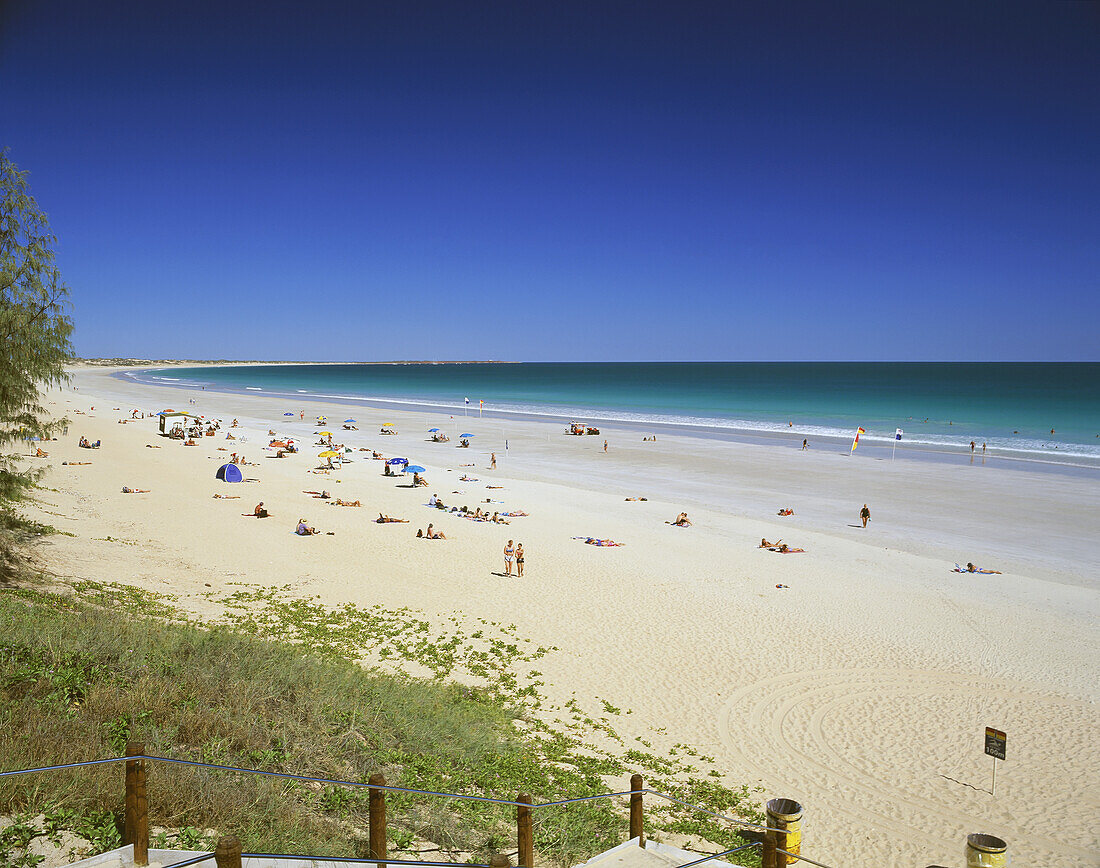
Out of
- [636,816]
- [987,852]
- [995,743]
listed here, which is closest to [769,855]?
[636,816]

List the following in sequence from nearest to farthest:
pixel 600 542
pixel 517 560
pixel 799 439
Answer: pixel 517 560 → pixel 600 542 → pixel 799 439

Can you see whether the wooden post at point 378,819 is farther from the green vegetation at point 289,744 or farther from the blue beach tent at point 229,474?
the blue beach tent at point 229,474

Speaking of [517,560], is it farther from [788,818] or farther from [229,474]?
[229,474]

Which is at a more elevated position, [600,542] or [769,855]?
[769,855]

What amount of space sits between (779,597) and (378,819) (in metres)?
13.4

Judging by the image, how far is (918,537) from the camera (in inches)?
908

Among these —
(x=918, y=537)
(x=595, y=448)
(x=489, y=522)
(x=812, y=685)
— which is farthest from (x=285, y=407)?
(x=812, y=685)

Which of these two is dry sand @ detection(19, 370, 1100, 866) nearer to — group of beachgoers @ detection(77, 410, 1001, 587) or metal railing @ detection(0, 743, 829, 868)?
group of beachgoers @ detection(77, 410, 1001, 587)

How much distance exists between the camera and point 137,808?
4.57m

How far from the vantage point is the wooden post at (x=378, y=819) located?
199 inches

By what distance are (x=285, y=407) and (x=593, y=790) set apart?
77.2m

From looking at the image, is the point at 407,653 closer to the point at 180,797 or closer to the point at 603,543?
the point at 180,797

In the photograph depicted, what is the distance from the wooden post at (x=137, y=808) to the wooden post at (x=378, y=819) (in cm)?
149

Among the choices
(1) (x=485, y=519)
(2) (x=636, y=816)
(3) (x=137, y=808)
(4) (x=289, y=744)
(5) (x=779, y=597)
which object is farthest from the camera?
(1) (x=485, y=519)
